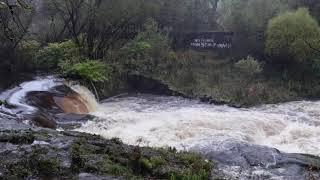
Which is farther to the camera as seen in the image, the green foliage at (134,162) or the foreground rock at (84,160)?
the green foliage at (134,162)

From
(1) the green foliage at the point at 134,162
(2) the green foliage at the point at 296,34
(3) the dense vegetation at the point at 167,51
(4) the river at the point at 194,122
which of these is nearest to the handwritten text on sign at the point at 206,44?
(3) the dense vegetation at the point at 167,51

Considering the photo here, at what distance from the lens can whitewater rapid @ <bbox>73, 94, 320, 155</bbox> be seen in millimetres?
16453

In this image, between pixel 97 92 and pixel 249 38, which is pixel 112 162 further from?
pixel 249 38

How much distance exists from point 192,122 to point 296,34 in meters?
15.2

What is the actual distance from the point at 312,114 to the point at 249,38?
46.1 feet

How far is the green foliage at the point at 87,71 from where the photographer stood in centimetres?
2588

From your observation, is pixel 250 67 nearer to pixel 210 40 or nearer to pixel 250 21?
pixel 250 21

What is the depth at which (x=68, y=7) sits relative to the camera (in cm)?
2983

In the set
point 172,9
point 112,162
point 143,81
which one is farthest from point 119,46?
point 112,162

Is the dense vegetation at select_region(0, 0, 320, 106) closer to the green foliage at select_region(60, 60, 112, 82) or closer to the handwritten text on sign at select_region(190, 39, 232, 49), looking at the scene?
the green foliage at select_region(60, 60, 112, 82)

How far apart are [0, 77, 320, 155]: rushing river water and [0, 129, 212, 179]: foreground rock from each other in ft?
11.6

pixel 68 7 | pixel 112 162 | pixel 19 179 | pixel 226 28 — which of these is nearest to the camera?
pixel 19 179

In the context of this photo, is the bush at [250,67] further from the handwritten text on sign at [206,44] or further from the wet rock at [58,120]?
the wet rock at [58,120]

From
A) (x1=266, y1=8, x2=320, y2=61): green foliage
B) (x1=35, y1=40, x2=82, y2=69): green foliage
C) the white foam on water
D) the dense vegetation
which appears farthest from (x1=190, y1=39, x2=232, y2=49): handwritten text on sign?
the white foam on water
